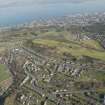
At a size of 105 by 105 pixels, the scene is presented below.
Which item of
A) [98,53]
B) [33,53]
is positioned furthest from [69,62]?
[33,53]

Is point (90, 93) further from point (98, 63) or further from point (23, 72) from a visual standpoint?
point (23, 72)

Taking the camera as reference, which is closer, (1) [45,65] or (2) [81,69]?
(2) [81,69]

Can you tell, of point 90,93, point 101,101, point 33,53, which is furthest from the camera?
point 33,53

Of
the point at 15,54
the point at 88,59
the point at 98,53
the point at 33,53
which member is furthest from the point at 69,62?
the point at 15,54

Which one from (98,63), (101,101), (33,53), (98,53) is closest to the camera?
(101,101)

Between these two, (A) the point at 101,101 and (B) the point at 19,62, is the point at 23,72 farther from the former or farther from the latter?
(A) the point at 101,101

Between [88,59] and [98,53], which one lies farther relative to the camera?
[98,53]

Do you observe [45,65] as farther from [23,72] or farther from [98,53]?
[98,53]

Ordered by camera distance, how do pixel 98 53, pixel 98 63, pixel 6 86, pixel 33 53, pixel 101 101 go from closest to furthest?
pixel 101 101 → pixel 6 86 → pixel 98 63 → pixel 98 53 → pixel 33 53

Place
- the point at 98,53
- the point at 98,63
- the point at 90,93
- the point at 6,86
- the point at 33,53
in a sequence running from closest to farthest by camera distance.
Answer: the point at 90,93
the point at 6,86
the point at 98,63
the point at 98,53
the point at 33,53
